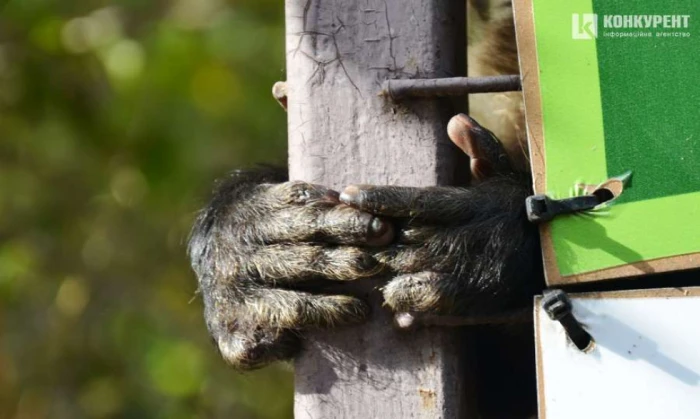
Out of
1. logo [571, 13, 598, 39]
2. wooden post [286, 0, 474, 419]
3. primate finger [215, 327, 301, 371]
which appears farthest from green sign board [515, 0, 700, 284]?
primate finger [215, 327, 301, 371]

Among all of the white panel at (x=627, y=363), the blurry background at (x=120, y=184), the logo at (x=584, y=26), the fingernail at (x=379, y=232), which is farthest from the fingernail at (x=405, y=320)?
the blurry background at (x=120, y=184)

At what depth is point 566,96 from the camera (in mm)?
1882

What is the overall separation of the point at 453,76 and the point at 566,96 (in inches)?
11.4

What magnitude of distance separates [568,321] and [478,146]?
422mm

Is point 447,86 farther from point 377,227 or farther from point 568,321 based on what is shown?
point 568,321

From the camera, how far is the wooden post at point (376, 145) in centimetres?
202

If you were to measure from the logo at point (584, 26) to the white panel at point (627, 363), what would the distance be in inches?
17.6

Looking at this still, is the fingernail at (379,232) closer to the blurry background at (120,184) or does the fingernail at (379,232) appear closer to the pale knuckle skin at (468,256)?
the pale knuckle skin at (468,256)

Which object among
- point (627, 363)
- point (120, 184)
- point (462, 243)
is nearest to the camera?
point (627, 363)

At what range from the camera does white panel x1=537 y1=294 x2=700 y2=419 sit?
178cm

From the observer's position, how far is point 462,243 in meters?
2.09

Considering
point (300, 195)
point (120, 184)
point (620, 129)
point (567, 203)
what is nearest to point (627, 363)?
point (567, 203)

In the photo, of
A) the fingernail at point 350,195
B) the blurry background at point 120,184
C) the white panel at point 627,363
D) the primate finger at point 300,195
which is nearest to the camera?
the white panel at point 627,363

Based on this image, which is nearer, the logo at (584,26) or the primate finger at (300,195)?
the logo at (584,26)
